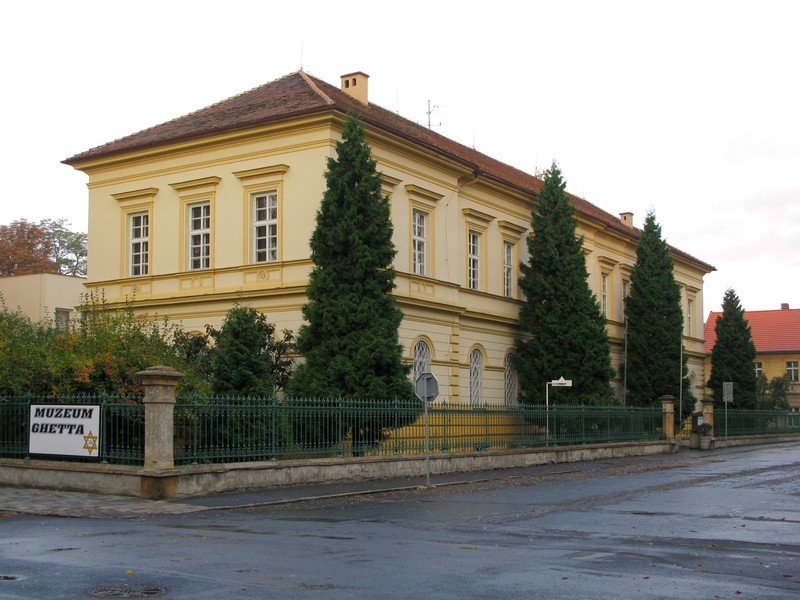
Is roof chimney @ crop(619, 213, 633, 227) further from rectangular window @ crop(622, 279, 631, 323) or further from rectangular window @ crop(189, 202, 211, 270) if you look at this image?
rectangular window @ crop(189, 202, 211, 270)

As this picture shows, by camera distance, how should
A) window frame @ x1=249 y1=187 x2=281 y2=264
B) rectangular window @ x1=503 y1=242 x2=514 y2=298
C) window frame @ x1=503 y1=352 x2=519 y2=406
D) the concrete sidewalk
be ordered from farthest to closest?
1. rectangular window @ x1=503 y1=242 x2=514 y2=298
2. window frame @ x1=503 y1=352 x2=519 y2=406
3. window frame @ x1=249 y1=187 x2=281 y2=264
4. the concrete sidewalk

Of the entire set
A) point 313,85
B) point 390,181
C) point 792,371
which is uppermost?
point 313,85

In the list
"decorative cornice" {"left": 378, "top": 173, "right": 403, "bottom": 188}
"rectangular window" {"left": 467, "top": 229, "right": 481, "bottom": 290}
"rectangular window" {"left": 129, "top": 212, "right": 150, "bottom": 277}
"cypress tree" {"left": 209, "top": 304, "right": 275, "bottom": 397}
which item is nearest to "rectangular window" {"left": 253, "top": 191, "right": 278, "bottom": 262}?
"decorative cornice" {"left": 378, "top": 173, "right": 403, "bottom": 188}

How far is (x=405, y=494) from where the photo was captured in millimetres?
19266

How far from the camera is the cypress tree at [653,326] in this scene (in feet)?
151

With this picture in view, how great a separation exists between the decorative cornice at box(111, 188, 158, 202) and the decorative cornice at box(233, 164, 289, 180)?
3.48 meters

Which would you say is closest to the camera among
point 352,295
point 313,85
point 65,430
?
point 65,430

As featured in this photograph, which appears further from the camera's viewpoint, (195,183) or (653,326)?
(653,326)

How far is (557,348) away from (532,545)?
1032 inches

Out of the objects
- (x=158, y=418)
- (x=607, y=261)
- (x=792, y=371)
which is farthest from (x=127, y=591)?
(x=792, y=371)

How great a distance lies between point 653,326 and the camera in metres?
46.8

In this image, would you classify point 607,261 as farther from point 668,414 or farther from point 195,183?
point 195,183

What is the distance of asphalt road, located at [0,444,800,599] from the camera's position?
8.59m

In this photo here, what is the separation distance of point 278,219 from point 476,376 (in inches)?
409
